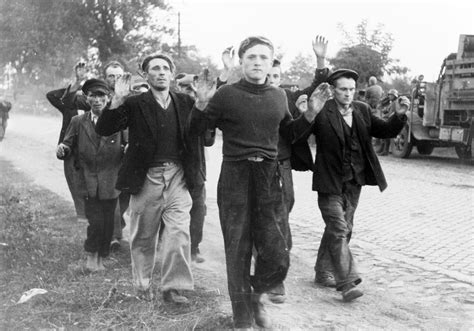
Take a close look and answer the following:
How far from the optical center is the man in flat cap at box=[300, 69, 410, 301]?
4.94 metres

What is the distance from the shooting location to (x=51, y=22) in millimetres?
30141

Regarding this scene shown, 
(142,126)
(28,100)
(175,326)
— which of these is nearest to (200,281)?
(175,326)

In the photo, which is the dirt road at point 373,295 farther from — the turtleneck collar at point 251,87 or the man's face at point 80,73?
the man's face at point 80,73

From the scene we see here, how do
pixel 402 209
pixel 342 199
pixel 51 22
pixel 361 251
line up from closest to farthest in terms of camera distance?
pixel 342 199, pixel 361 251, pixel 402 209, pixel 51 22

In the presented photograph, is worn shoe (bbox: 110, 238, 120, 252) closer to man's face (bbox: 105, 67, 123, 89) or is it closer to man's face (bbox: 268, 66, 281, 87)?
man's face (bbox: 105, 67, 123, 89)

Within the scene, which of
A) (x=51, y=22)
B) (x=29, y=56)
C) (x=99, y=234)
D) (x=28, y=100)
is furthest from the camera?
Result: (x=28, y=100)

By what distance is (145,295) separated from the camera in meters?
4.68

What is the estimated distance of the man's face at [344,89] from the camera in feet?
16.6

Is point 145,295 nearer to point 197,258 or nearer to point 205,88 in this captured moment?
point 197,258

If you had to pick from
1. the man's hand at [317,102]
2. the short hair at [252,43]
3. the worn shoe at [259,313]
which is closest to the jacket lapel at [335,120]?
the man's hand at [317,102]

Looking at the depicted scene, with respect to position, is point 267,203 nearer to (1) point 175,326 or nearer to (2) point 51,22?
(1) point 175,326

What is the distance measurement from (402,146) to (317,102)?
13.7 metres

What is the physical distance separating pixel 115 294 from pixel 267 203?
60.0 inches

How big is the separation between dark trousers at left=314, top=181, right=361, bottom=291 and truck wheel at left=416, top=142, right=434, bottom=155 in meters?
13.1
